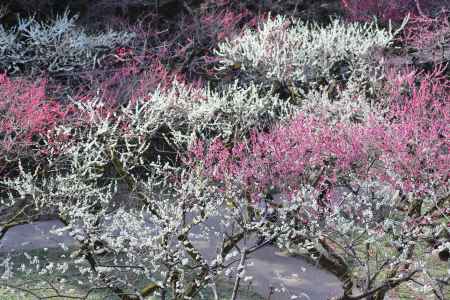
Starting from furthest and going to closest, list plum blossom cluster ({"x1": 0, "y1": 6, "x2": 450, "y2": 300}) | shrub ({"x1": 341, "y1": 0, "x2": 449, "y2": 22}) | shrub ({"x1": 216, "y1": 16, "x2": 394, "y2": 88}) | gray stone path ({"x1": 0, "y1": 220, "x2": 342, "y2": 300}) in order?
shrub ({"x1": 341, "y1": 0, "x2": 449, "y2": 22}) < shrub ({"x1": 216, "y1": 16, "x2": 394, "y2": 88}) < gray stone path ({"x1": 0, "y1": 220, "x2": 342, "y2": 300}) < plum blossom cluster ({"x1": 0, "y1": 6, "x2": 450, "y2": 300})

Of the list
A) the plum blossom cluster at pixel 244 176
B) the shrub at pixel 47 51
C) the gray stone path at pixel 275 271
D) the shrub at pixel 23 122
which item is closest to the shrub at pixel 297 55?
the plum blossom cluster at pixel 244 176

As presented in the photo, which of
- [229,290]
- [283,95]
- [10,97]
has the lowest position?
[229,290]

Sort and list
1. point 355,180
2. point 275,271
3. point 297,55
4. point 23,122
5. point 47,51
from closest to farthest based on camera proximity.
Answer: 1. point 355,180
2. point 23,122
3. point 275,271
4. point 47,51
5. point 297,55

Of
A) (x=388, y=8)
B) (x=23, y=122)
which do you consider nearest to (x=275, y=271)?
(x=23, y=122)

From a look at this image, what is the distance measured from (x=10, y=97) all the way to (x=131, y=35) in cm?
448

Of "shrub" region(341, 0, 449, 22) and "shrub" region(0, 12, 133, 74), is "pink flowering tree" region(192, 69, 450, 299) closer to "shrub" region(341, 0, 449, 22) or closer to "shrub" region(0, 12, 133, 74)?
"shrub" region(0, 12, 133, 74)

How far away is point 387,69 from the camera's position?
11.0 metres

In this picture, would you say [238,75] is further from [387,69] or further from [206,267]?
[206,267]

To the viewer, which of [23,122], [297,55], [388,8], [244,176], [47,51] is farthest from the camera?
[388,8]

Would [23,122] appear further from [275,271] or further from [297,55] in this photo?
[297,55]

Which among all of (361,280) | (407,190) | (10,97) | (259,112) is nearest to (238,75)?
(259,112)

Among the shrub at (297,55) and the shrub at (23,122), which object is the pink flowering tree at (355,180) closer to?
the shrub at (23,122)

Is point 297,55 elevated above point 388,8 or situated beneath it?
situated beneath

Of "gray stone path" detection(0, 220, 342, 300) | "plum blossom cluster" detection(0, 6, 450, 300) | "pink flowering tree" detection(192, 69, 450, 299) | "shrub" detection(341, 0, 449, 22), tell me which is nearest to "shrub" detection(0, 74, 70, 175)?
"plum blossom cluster" detection(0, 6, 450, 300)
